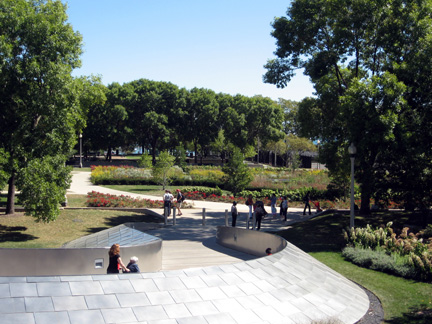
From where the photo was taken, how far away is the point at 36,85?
60.2 ft

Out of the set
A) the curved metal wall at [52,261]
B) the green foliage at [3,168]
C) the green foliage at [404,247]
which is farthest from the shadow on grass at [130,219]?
the green foliage at [404,247]

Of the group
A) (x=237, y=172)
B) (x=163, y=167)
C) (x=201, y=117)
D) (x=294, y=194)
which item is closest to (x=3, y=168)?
(x=163, y=167)

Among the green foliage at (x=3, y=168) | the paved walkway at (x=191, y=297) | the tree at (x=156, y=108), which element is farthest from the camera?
the tree at (x=156, y=108)

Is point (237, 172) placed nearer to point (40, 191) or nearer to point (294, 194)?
point (294, 194)

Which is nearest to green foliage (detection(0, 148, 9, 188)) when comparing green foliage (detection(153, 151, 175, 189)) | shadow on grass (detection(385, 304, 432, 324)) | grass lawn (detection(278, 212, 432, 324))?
grass lawn (detection(278, 212, 432, 324))

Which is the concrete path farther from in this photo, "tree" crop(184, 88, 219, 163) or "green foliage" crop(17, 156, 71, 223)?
"tree" crop(184, 88, 219, 163)

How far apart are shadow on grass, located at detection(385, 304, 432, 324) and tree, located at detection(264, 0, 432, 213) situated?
7.87 metres

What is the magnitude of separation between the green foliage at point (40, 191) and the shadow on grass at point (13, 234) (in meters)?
0.97

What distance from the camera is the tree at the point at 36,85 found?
17.6 metres

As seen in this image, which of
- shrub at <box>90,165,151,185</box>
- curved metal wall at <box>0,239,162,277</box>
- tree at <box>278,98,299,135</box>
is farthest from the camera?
tree at <box>278,98,299,135</box>

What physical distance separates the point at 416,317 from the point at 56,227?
1543 cm

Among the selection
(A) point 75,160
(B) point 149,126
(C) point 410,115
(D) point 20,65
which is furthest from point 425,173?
(A) point 75,160

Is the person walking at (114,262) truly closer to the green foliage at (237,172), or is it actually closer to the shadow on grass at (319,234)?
the shadow on grass at (319,234)

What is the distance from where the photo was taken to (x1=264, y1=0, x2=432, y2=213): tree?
54.6ft
